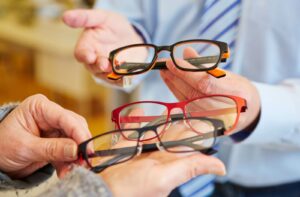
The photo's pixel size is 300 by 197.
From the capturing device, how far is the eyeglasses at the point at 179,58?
0.42m

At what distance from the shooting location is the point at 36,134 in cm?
43

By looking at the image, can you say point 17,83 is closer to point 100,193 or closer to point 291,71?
point 291,71

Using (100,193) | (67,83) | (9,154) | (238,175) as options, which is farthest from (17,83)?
(100,193)

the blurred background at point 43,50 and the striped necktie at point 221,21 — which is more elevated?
the striped necktie at point 221,21

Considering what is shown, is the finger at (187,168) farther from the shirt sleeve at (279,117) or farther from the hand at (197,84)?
the shirt sleeve at (279,117)

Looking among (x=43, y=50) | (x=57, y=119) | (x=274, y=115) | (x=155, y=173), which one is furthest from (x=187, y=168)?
(x=43, y=50)

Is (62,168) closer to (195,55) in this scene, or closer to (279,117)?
(195,55)

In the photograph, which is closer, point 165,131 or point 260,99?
point 165,131

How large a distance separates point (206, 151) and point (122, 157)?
68 millimetres

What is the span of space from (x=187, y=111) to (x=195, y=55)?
0.06 metres

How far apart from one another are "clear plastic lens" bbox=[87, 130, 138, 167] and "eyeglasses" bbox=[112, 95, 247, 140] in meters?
0.02

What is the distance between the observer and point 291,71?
2.11 ft

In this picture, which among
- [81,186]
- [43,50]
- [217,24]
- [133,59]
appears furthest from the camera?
[43,50]

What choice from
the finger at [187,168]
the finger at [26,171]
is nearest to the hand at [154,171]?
the finger at [187,168]
